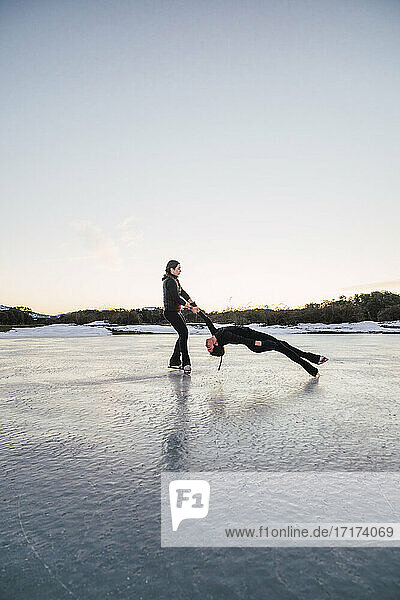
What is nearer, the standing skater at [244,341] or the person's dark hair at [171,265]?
the standing skater at [244,341]

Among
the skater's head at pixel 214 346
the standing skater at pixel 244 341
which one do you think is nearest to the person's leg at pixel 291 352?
the standing skater at pixel 244 341

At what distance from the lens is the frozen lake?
1.49 m

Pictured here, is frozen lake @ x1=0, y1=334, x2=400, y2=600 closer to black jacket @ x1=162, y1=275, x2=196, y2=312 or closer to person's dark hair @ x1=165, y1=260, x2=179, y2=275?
black jacket @ x1=162, y1=275, x2=196, y2=312

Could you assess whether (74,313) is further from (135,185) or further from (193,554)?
(193,554)

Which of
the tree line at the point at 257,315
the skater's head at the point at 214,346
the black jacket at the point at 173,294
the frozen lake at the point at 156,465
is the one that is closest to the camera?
the frozen lake at the point at 156,465

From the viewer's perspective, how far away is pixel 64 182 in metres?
16.8

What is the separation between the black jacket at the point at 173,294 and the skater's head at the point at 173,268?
0.24 ft

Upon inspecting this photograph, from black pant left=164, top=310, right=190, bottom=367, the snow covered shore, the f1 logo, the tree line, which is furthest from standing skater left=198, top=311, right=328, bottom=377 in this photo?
the tree line

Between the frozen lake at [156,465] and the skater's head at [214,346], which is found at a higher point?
the skater's head at [214,346]

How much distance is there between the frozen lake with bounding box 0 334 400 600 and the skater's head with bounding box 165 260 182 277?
210 centimetres

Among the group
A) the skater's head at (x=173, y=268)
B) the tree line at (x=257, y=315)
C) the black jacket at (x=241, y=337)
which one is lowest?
the black jacket at (x=241, y=337)

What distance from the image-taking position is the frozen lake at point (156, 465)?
149cm

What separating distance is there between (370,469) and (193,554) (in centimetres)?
140

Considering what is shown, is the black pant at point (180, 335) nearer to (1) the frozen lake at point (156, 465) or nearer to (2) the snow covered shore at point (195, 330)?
(1) the frozen lake at point (156, 465)
